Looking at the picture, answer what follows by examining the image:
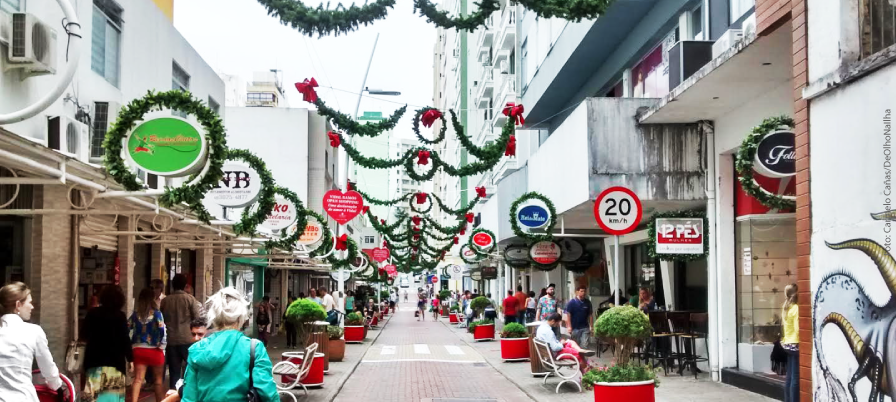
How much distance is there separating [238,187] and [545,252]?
13.9 m

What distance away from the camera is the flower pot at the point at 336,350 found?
2155 cm

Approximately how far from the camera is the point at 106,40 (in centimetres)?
1555

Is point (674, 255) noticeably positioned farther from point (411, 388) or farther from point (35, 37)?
point (35, 37)

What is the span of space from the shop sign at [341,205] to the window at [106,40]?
7.49m

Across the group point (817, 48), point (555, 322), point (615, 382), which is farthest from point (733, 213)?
point (817, 48)

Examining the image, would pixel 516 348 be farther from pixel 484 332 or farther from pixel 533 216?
pixel 484 332

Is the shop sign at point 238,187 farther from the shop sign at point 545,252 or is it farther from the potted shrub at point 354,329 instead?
the potted shrub at point 354,329

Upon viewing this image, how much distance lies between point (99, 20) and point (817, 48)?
11246 mm

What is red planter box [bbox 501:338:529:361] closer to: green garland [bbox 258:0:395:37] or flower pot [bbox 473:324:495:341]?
flower pot [bbox 473:324:495:341]

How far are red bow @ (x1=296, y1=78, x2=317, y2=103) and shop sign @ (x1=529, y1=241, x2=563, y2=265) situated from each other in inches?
468

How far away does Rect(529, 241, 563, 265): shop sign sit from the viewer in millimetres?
26275

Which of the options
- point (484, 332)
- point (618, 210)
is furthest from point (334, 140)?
point (484, 332)

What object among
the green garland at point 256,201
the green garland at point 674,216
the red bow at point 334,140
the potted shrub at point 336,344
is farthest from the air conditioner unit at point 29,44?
the potted shrub at point 336,344

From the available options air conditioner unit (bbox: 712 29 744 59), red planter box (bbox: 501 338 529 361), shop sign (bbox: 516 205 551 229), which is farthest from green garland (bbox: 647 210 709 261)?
red planter box (bbox: 501 338 529 361)
